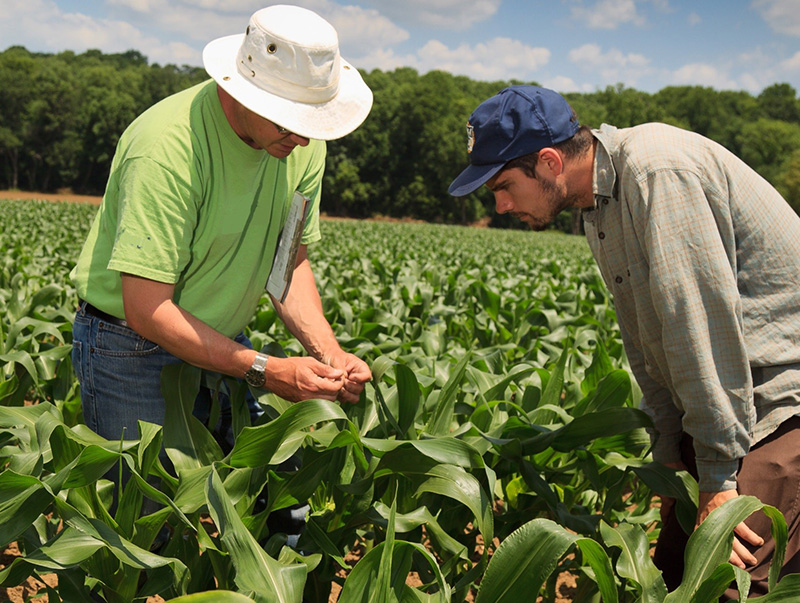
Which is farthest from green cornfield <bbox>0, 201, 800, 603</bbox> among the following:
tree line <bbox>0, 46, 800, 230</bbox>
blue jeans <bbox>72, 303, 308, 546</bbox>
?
tree line <bbox>0, 46, 800, 230</bbox>

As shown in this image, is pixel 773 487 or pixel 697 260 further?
pixel 773 487

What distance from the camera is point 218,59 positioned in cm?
224

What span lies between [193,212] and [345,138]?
7044cm

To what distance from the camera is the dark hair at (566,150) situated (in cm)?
218

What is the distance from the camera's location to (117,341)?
2.41 metres

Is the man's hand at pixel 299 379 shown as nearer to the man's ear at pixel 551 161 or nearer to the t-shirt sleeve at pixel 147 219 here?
the t-shirt sleeve at pixel 147 219

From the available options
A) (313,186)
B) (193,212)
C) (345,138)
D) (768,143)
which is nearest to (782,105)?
(768,143)

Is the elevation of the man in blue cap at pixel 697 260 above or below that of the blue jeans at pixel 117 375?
above

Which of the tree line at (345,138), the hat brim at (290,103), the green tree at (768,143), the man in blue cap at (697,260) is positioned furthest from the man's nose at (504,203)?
the green tree at (768,143)

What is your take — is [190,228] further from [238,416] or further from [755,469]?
[755,469]

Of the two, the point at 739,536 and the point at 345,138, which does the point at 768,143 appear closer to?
the point at 345,138

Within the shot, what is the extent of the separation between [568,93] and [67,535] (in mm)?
109504

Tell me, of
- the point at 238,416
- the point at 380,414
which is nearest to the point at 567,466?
the point at 380,414

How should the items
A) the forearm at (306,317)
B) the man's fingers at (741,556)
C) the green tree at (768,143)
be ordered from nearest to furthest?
the man's fingers at (741,556), the forearm at (306,317), the green tree at (768,143)
